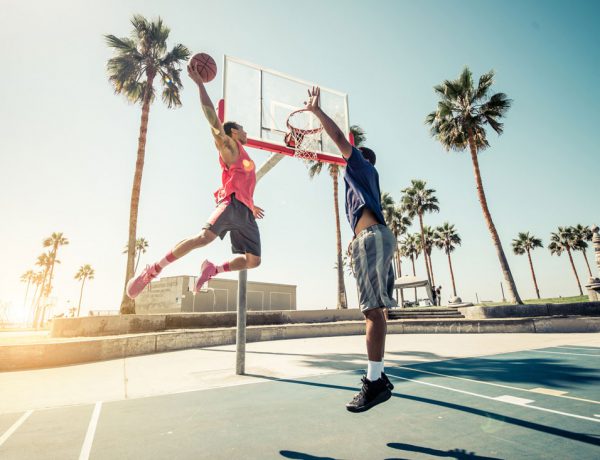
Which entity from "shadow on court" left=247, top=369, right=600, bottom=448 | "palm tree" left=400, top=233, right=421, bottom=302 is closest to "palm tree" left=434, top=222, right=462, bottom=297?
"palm tree" left=400, top=233, right=421, bottom=302

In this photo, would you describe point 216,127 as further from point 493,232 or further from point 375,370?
point 493,232

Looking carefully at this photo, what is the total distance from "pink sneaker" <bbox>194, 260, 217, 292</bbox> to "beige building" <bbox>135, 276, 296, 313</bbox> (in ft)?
81.9

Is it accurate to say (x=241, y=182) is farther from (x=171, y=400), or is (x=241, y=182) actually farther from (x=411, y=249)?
(x=411, y=249)

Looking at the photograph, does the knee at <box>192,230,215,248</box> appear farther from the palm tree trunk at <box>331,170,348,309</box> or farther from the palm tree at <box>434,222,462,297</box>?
the palm tree at <box>434,222,462,297</box>

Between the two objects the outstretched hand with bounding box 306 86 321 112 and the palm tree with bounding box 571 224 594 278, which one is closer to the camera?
the outstretched hand with bounding box 306 86 321 112

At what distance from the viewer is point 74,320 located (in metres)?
12.4

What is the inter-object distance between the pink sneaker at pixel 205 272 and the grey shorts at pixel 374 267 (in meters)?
2.20

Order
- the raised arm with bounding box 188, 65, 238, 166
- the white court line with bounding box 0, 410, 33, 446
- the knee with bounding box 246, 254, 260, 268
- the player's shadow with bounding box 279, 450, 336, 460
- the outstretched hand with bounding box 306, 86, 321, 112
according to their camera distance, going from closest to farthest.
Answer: the player's shadow with bounding box 279, 450, 336, 460 → the outstretched hand with bounding box 306, 86, 321, 112 → the white court line with bounding box 0, 410, 33, 446 → the raised arm with bounding box 188, 65, 238, 166 → the knee with bounding box 246, 254, 260, 268

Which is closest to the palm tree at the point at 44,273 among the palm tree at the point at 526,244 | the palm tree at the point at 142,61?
the palm tree at the point at 142,61

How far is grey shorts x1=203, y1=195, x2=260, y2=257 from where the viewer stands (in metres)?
3.77

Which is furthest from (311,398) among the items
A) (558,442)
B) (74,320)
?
(74,320)

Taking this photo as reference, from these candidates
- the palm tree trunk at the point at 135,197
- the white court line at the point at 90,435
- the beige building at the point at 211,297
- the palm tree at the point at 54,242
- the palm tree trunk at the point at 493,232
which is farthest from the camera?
the palm tree at the point at 54,242

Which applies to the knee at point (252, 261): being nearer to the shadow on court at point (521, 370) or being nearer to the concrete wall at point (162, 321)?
the shadow on court at point (521, 370)

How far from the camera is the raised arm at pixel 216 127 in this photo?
3.61 m
